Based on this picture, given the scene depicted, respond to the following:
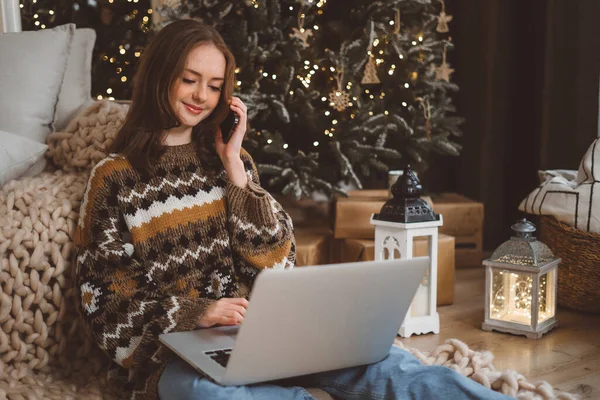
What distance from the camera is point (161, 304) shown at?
4.40 ft

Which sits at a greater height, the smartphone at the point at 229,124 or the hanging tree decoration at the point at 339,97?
the smartphone at the point at 229,124

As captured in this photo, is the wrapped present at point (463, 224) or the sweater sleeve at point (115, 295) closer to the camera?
the sweater sleeve at point (115, 295)

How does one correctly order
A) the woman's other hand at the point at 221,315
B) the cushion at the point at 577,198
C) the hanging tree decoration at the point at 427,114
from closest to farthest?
the woman's other hand at the point at 221,315, the cushion at the point at 577,198, the hanging tree decoration at the point at 427,114

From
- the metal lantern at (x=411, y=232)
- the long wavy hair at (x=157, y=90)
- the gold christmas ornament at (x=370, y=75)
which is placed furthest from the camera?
the gold christmas ornament at (x=370, y=75)

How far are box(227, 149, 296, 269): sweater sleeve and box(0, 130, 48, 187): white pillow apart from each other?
55 centimetres

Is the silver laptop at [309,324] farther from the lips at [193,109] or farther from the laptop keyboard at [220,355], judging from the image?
the lips at [193,109]

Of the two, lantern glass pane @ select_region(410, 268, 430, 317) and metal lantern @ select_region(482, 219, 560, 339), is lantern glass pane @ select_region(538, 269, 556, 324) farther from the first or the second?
lantern glass pane @ select_region(410, 268, 430, 317)

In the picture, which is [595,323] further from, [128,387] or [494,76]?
[128,387]

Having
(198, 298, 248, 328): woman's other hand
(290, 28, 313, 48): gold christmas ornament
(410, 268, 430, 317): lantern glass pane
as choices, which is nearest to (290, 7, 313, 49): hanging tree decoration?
(290, 28, 313, 48): gold christmas ornament

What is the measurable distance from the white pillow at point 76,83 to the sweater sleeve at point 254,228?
29.9 inches

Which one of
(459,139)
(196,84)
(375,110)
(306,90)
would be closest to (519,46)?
(459,139)

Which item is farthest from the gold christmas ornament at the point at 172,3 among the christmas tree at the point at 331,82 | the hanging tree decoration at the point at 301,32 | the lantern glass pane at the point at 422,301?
the lantern glass pane at the point at 422,301

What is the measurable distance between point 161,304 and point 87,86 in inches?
40.4

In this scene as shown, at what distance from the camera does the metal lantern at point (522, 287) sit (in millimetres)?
2205
